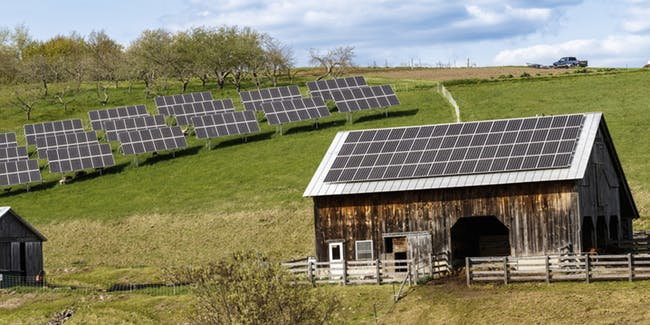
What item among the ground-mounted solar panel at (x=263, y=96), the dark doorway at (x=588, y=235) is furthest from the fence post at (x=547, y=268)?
the ground-mounted solar panel at (x=263, y=96)

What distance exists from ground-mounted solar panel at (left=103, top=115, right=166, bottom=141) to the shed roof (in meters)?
44.4

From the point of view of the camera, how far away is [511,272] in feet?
130

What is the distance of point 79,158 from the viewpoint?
266 ft

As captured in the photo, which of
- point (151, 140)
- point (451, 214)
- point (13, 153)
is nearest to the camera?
point (451, 214)

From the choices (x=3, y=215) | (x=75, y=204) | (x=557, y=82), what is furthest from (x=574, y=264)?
(x=557, y=82)

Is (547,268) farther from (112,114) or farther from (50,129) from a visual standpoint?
(112,114)

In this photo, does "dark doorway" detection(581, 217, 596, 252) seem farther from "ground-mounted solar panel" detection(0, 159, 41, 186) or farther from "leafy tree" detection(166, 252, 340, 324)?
Result: "ground-mounted solar panel" detection(0, 159, 41, 186)

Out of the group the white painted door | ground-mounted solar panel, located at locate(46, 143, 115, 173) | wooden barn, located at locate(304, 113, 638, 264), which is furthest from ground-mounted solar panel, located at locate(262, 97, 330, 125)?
the white painted door

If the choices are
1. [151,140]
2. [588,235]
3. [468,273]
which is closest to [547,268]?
[468,273]

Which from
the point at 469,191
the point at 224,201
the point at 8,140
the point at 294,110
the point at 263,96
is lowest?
the point at 224,201

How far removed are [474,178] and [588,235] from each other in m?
6.57

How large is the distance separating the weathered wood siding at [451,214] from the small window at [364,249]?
0.72ft

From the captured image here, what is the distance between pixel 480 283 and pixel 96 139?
51.9m

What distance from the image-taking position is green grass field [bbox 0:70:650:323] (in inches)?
1732
